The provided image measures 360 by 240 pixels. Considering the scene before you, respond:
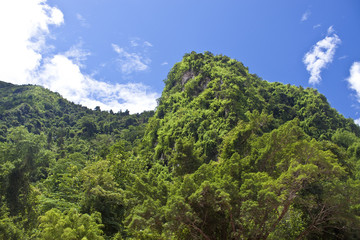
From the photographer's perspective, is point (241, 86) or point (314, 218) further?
point (241, 86)

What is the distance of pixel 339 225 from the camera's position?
1311cm

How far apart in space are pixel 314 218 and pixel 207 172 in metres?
5.54

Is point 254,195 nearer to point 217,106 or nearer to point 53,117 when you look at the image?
point 217,106

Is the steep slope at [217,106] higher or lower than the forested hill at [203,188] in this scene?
higher

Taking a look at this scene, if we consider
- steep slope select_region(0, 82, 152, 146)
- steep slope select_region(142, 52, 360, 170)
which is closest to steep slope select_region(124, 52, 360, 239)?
steep slope select_region(142, 52, 360, 170)

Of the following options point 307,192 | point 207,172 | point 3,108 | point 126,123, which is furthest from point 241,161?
point 3,108

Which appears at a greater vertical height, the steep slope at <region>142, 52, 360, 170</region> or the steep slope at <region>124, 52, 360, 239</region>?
the steep slope at <region>142, 52, 360, 170</region>

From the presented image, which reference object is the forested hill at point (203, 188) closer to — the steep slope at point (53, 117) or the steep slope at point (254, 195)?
the steep slope at point (254, 195)

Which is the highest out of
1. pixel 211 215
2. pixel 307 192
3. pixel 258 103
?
pixel 258 103

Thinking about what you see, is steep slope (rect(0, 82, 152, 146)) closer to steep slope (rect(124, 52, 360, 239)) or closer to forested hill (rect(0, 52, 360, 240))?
forested hill (rect(0, 52, 360, 240))

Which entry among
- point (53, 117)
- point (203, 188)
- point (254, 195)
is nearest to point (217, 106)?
point (254, 195)

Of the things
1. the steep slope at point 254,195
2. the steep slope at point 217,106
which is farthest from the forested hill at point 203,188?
the steep slope at point 217,106

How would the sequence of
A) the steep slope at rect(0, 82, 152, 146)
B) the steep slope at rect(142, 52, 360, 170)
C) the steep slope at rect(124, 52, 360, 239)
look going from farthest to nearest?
1. the steep slope at rect(0, 82, 152, 146)
2. the steep slope at rect(142, 52, 360, 170)
3. the steep slope at rect(124, 52, 360, 239)

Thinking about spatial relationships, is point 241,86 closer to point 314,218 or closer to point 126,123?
point 314,218
